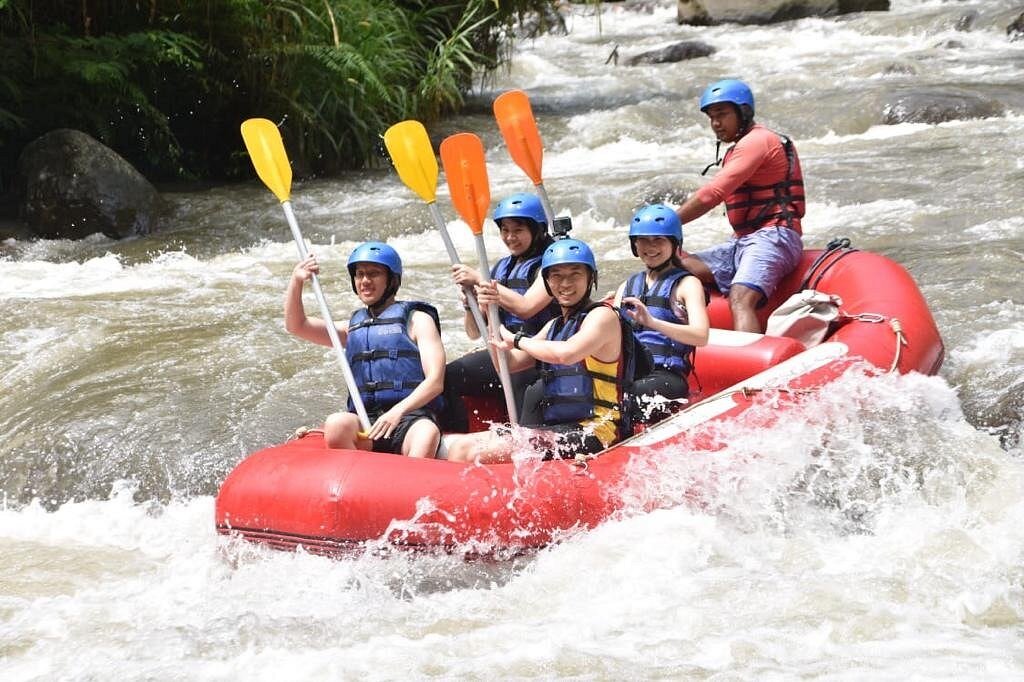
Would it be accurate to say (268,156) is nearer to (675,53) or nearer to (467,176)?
(467,176)

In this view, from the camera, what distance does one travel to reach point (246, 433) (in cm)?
520

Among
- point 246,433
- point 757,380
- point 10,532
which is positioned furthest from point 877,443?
point 10,532

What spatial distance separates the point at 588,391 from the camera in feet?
13.3

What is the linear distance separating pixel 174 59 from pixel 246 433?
5.41 m

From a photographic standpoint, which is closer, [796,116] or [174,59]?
[174,59]

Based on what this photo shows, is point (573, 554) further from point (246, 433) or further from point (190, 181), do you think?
point (190, 181)

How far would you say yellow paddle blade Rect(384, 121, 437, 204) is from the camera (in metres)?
4.61

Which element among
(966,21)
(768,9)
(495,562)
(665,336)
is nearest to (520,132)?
(665,336)

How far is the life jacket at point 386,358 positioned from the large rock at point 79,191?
17.1 feet

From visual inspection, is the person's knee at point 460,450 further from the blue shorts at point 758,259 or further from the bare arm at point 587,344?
the blue shorts at point 758,259

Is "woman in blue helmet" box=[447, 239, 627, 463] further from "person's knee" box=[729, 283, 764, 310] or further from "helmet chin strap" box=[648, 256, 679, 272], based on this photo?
"person's knee" box=[729, 283, 764, 310]

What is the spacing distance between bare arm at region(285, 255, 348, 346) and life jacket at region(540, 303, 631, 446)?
34.9 inches

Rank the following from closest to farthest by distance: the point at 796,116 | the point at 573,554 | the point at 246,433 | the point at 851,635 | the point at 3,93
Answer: the point at 851,635, the point at 573,554, the point at 246,433, the point at 3,93, the point at 796,116

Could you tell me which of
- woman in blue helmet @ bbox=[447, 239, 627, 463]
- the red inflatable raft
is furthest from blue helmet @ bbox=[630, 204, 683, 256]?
the red inflatable raft
